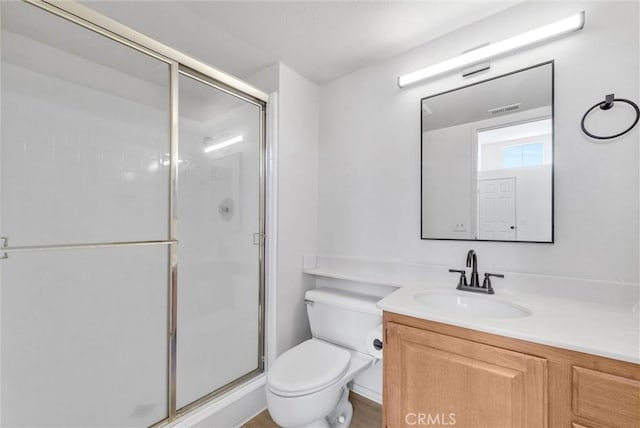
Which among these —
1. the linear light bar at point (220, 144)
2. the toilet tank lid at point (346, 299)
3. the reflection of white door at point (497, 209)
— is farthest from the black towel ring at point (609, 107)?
the linear light bar at point (220, 144)

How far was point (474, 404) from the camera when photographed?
946 millimetres

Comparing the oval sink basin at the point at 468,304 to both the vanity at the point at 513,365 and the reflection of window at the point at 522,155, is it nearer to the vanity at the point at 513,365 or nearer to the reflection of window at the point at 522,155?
the vanity at the point at 513,365

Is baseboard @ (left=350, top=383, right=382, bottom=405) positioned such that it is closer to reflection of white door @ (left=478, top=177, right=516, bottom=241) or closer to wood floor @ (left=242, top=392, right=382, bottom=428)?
wood floor @ (left=242, top=392, right=382, bottom=428)

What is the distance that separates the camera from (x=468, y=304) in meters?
1.32

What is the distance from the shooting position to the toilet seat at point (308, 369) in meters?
1.24

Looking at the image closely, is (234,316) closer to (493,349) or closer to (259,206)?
(259,206)

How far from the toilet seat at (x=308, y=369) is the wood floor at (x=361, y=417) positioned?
44 centimetres

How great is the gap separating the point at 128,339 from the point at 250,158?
50.9 inches

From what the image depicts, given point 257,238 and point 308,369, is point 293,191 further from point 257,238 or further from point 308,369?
point 308,369

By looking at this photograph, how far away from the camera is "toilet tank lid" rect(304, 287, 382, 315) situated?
1554 mm

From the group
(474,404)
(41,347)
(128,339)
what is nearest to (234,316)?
(128,339)

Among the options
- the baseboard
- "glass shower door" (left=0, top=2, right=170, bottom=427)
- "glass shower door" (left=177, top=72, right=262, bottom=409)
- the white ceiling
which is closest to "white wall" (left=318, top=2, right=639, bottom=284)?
the white ceiling

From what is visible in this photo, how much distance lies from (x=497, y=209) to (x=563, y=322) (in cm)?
59

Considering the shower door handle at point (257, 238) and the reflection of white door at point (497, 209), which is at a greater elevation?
the reflection of white door at point (497, 209)
